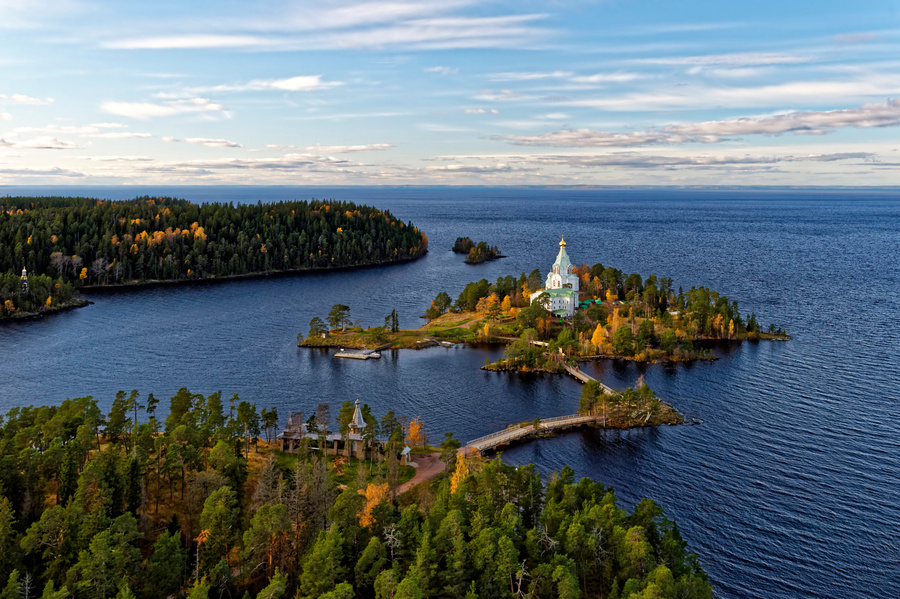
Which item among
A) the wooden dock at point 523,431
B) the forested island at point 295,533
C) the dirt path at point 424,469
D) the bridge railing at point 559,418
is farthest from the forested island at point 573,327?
the forested island at point 295,533

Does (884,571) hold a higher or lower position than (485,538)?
lower

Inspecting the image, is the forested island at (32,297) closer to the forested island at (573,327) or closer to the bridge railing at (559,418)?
the forested island at (573,327)

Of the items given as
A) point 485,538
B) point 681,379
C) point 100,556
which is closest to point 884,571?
point 485,538

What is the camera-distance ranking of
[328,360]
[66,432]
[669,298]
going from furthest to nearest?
1. [669,298]
2. [328,360]
3. [66,432]

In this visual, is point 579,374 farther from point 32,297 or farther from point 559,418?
point 32,297

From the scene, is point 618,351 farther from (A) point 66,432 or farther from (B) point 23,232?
(B) point 23,232

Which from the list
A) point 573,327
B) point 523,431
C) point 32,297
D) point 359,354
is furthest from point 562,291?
point 32,297

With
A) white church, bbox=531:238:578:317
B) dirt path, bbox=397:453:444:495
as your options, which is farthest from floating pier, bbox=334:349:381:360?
dirt path, bbox=397:453:444:495
